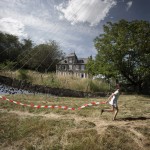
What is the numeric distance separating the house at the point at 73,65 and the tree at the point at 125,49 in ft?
95.6

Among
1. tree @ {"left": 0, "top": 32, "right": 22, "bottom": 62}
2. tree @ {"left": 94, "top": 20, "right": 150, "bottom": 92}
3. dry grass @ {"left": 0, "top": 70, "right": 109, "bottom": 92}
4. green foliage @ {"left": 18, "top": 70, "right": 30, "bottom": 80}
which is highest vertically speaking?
tree @ {"left": 0, "top": 32, "right": 22, "bottom": 62}

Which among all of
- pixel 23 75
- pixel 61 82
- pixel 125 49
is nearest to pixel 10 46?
pixel 23 75

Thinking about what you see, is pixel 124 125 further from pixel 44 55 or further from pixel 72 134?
pixel 44 55

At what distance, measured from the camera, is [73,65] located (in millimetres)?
50938

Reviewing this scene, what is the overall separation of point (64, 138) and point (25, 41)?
2103 inches

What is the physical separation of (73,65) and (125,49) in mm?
33330

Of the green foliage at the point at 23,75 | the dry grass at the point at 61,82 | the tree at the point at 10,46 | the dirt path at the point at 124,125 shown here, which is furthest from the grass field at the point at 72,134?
the tree at the point at 10,46

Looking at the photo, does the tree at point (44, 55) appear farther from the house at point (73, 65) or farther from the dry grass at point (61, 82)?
the dry grass at point (61, 82)

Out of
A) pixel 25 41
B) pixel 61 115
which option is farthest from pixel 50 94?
pixel 25 41

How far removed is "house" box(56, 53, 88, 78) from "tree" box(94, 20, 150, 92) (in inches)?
1147

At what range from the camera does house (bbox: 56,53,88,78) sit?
164 ft

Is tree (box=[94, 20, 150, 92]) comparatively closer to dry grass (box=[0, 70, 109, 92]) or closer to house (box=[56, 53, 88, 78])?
dry grass (box=[0, 70, 109, 92])

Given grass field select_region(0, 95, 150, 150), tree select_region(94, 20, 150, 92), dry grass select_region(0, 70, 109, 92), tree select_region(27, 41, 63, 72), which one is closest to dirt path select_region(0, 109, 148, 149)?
grass field select_region(0, 95, 150, 150)

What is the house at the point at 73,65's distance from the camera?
164 feet
